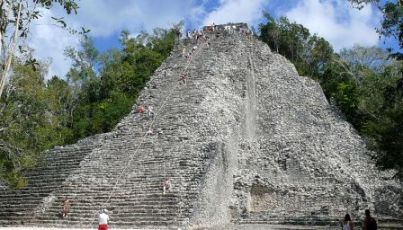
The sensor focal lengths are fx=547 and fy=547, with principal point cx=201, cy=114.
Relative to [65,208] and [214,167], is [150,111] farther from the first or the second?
[65,208]

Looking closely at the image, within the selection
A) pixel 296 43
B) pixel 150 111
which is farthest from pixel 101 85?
pixel 150 111

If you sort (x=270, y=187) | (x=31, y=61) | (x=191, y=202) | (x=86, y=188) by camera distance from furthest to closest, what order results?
(x=270, y=187), (x=86, y=188), (x=191, y=202), (x=31, y=61)

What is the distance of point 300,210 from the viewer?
55.4 feet

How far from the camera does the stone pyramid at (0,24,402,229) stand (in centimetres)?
1509

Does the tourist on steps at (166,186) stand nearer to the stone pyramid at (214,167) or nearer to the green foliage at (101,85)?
the stone pyramid at (214,167)

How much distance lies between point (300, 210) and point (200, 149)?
363cm

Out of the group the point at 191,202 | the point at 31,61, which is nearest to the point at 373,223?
the point at 191,202

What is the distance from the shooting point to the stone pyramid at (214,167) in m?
15.1

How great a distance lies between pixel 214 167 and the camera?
51.8 feet

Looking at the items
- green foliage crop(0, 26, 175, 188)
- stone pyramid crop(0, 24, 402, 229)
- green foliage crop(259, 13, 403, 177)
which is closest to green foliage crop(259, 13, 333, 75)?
green foliage crop(259, 13, 403, 177)

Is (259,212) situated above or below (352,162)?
below

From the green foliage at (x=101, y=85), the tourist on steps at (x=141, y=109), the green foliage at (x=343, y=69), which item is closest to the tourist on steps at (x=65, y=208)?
the green foliage at (x=101, y=85)

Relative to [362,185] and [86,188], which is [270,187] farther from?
[86,188]

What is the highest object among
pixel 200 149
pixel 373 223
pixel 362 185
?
pixel 200 149
